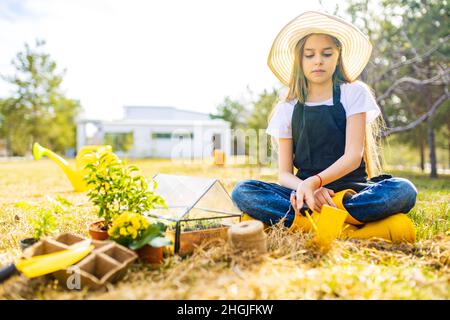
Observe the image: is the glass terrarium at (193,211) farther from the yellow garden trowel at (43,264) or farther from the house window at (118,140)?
the house window at (118,140)

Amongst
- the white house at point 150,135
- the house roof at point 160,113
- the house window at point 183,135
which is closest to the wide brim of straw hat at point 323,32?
the white house at point 150,135

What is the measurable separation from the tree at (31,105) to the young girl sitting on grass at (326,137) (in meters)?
→ 22.3

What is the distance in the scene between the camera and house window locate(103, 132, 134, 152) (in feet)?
74.0

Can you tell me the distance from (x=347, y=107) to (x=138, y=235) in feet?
4.89

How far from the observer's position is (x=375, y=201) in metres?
2.33

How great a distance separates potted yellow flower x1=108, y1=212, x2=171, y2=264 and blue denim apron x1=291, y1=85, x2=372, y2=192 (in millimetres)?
1181

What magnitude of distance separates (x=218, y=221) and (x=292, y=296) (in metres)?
0.93

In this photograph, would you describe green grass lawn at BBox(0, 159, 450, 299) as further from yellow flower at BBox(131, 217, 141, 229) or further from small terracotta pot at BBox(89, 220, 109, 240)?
small terracotta pot at BBox(89, 220, 109, 240)

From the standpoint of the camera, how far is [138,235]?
74.5 inches

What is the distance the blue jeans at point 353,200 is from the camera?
2.35 meters

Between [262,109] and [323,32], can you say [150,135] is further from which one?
[323,32]

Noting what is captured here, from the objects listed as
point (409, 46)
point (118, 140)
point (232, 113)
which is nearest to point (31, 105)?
point (118, 140)

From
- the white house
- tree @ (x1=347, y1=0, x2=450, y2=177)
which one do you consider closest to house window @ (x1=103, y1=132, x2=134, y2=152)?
the white house
